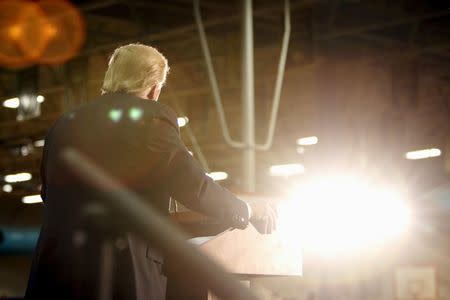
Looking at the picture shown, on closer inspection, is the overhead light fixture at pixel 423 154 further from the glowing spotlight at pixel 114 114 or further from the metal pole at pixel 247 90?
the glowing spotlight at pixel 114 114

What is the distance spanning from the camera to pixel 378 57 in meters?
12.1

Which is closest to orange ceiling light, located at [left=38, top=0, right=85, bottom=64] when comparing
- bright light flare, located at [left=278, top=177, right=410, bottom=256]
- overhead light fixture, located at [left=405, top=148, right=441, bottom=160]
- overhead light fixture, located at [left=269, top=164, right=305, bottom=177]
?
bright light flare, located at [left=278, top=177, right=410, bottom=256]

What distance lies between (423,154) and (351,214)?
12.6 ft

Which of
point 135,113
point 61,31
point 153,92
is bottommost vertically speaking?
point 135,113

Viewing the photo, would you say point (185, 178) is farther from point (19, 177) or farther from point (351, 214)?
point (19, 177)

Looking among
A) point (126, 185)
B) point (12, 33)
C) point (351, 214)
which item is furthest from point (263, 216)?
point (12, 33)

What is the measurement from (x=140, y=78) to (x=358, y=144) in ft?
36.5

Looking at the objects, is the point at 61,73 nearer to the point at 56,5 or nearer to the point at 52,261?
the point at 56,5

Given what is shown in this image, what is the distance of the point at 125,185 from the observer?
2.01 m

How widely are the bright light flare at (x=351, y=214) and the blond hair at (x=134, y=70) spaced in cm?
414

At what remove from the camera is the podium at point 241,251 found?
210 cm

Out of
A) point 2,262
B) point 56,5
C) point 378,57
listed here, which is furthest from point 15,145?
point 2,262

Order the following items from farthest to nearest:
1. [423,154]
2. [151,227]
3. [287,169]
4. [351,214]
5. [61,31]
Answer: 1. [287,169]
2. [423,154]
3. [61,31]
4. [351,214]
5. [151,227]

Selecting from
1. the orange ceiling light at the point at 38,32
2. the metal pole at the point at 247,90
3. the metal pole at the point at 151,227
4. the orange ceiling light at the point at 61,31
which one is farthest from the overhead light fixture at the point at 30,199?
the metal pole at the point at 151,227
